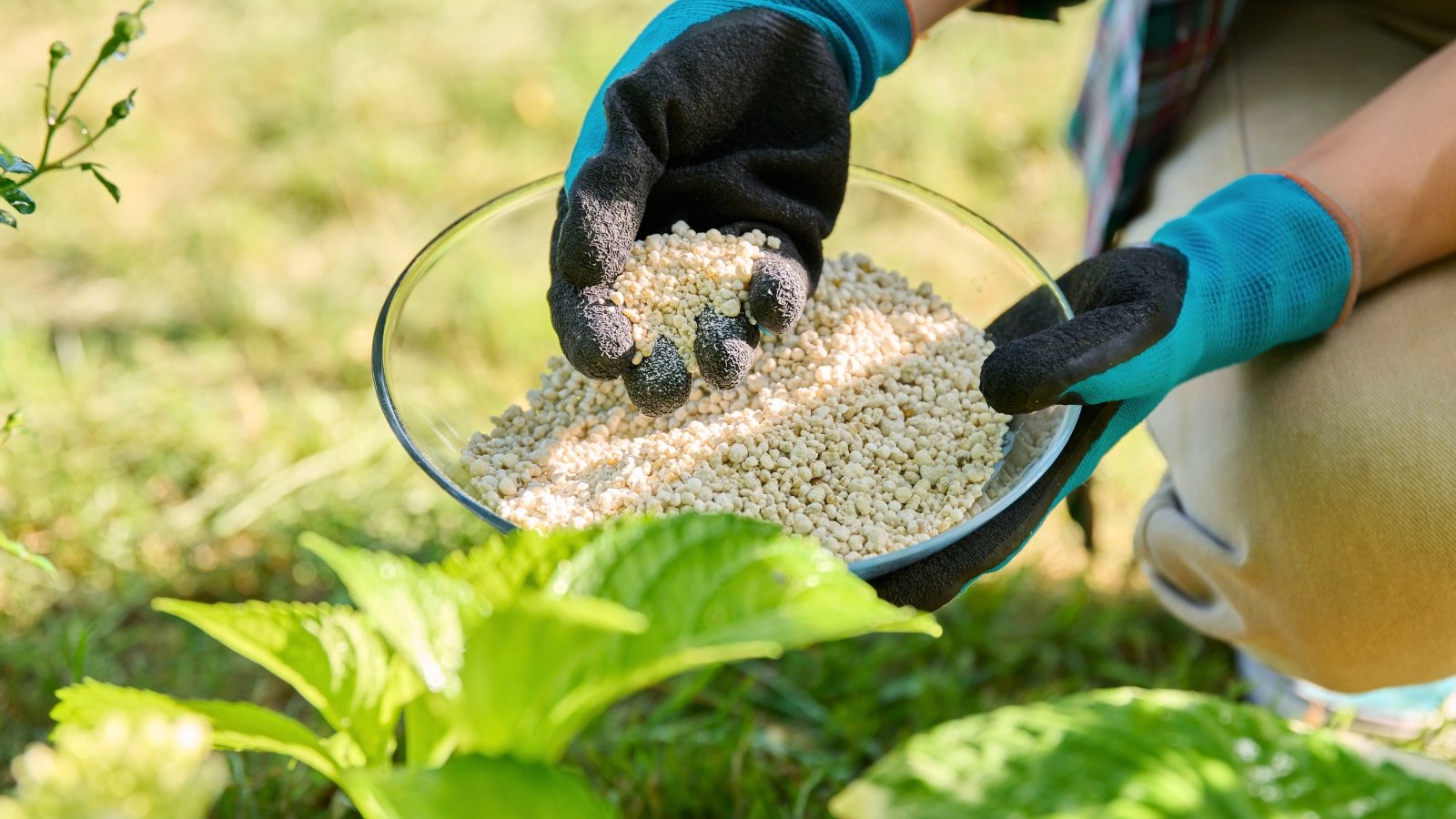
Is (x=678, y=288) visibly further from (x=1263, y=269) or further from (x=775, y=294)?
(x=1263, y=269)

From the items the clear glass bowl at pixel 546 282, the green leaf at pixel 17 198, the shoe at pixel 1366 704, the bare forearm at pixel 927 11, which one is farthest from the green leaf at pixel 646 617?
the shoe at pixel 1366 704

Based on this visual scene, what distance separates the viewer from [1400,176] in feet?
4.23

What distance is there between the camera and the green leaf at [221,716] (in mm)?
682

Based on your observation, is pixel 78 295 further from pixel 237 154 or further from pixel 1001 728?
pixel 1001 728

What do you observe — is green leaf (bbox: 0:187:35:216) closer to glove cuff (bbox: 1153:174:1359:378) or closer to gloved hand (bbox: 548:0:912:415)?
gloved hand (bbox: 548:0:912:415)

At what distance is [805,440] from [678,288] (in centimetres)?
19

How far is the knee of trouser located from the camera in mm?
1280

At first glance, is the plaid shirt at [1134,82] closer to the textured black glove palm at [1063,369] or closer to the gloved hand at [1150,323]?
the gloved hand at [1150,323]

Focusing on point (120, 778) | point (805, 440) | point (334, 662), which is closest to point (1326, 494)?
point (805, 440)

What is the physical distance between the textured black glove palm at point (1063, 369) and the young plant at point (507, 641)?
0.36 meters

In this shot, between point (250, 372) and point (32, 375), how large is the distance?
0.33 meters

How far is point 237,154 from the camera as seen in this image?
244 centimetres

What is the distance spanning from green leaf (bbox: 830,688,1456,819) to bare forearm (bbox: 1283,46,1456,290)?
29.9 inches

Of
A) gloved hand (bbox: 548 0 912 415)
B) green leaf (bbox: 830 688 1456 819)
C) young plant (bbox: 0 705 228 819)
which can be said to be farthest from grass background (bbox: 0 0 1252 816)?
young plant (bbox: 0 705 228 819)
